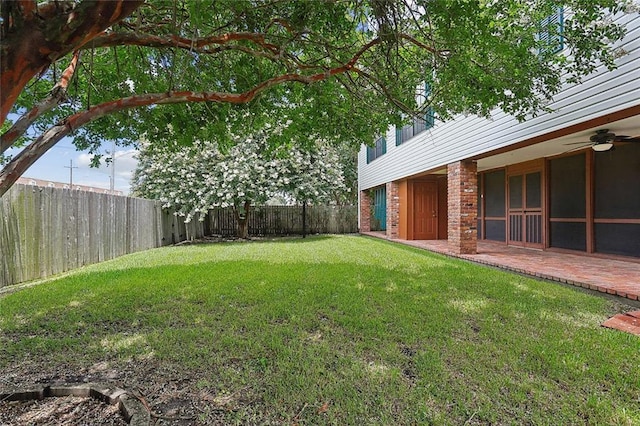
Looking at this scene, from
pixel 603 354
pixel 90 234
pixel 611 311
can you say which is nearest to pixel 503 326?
pixel 603 354

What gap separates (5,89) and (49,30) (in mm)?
261

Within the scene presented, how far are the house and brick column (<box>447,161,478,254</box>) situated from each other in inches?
0.9

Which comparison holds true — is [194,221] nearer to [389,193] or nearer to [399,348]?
[389,193]

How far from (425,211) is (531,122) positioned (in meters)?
6.69

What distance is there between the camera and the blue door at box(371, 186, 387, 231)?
15.5 meters

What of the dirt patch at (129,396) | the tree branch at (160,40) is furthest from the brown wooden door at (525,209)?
the dirt patch at (129,396)

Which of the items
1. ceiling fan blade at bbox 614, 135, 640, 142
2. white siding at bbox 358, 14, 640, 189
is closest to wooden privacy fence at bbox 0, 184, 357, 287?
white siding at bbox 358, 14, 640, 189

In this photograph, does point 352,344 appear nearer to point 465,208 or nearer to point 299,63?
point 299,63

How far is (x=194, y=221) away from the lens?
14.2 meters

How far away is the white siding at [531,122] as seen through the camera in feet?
13.7

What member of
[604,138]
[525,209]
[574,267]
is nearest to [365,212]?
[525,209]

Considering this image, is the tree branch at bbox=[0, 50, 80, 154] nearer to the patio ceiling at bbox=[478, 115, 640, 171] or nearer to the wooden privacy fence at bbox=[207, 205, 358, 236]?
the patio ceiling at bbox=[478, 115, 640, 171]

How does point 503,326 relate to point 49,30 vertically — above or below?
below

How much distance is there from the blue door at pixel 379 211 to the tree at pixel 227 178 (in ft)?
12.3
